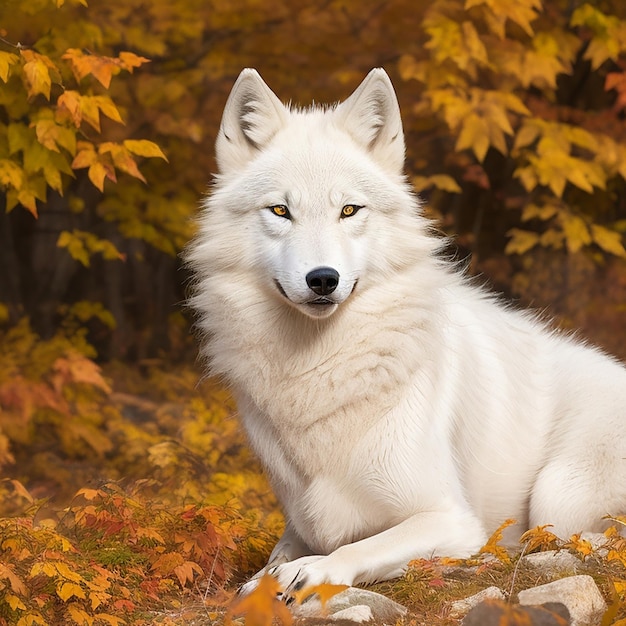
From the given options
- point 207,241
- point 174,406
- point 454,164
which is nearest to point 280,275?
point 207,241

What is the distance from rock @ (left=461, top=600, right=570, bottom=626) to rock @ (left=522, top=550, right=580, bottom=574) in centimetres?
51

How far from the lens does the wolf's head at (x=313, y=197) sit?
12.4ft

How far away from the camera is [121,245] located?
9.52 metres

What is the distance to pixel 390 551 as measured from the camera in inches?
145

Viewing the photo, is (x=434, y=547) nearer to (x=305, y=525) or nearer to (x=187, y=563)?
(x=305, y=525)

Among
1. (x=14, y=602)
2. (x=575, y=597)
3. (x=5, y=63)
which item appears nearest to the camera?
(x=575, y=597)

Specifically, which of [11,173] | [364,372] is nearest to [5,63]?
[11,173]

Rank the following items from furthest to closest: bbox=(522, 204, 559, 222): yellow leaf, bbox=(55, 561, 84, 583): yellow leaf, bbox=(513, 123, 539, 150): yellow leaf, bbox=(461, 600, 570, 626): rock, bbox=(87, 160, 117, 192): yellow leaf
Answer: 1. bbox=(522, 204, 559, 222): yellow leaf
2. bbox=(513, 123, 539, 150): yellow leaf
3. bbox=(87, 160, 117, 192): yellow leaf
4. bbox=(55, 561, 84, 583): yellow leaf
5. bbox=(461, 600, 570, 626): rock

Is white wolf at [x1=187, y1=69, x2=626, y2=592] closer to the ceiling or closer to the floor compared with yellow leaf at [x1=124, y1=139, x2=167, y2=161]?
closer to the floor

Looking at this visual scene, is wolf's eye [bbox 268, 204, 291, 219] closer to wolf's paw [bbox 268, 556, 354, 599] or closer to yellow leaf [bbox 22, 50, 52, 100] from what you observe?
wolf's paw [bbox 268, 556, 354, 599]

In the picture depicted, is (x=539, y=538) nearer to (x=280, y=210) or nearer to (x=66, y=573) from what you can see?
(x=280, y=210)

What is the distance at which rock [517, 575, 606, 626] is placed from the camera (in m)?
3.15

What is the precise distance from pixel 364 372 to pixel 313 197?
799 mm

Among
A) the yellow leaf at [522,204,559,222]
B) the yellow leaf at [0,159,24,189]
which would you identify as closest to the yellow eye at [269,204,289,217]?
the yellow leaf at [0,159,24,189]
